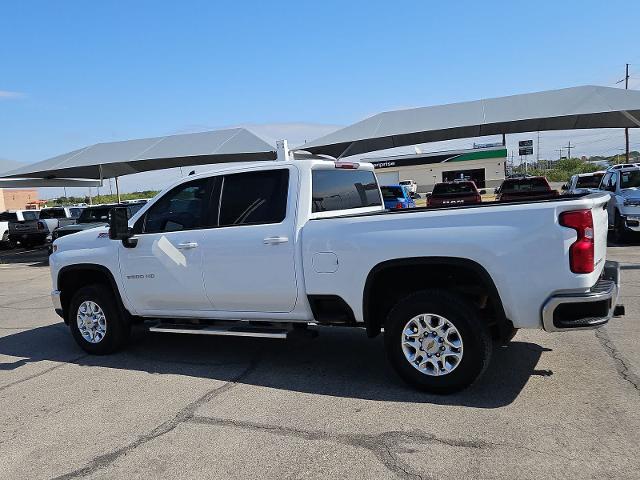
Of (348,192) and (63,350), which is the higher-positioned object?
(348,192)

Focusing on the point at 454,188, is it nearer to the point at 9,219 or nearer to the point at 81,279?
the point at 81,279

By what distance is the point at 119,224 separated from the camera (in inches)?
225

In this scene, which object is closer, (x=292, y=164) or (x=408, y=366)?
(x=408, y=366)

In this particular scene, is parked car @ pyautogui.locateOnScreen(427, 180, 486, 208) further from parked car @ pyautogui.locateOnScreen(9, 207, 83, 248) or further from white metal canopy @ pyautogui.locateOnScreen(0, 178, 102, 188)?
white metal canopy @ pyautogui.locateOnScreen(0, 178, 102, 188)

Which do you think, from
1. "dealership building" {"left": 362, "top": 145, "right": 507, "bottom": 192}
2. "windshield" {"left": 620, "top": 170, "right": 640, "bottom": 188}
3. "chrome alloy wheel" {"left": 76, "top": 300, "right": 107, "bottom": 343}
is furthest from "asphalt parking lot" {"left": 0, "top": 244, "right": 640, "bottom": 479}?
"dealership building" {"left": 362, "top": 145, "right": 507, "bottom": 192}

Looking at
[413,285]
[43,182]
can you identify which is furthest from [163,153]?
[413,285]

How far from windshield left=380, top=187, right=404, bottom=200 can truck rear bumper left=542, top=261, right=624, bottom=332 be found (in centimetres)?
1544

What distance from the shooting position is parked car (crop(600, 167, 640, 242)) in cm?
1348

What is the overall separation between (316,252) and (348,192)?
4.09ft

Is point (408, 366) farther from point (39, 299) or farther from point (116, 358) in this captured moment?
point (39, 299)

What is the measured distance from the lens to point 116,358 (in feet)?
20.4

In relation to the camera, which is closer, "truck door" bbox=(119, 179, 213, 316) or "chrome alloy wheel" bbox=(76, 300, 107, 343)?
"truck door" bbox=(119, 179, 213, 316)

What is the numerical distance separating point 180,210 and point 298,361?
199 centimetres

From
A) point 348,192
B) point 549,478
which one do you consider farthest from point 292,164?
point 549,478
